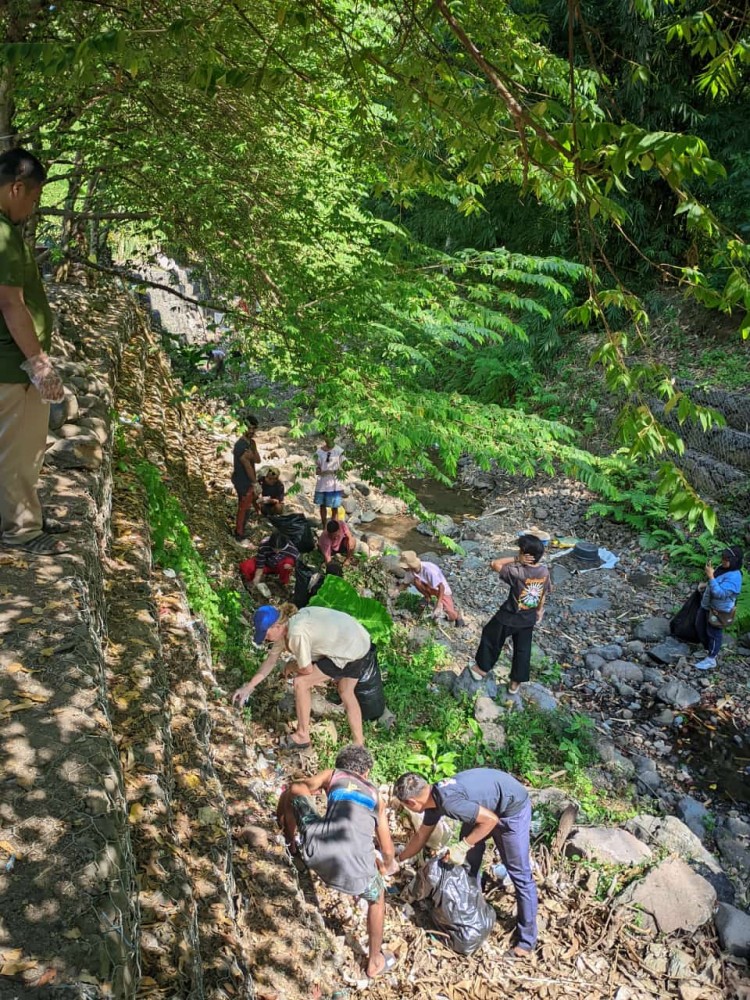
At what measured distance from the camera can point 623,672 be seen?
8000 mm

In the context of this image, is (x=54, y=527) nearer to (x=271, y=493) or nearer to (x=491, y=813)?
(x=491, y=813)

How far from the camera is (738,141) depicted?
45.0ft

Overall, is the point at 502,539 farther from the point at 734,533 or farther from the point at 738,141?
the point at 738,141

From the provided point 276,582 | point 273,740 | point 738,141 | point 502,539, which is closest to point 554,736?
point 273,740

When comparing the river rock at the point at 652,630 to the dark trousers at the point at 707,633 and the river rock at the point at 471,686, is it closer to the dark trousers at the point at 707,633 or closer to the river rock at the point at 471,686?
the dark trousers at the point at 707,633

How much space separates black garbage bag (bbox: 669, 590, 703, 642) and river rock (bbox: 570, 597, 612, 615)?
3.89 ft

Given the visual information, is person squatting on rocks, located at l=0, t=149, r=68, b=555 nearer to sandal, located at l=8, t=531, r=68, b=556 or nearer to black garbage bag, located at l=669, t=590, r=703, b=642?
sandal, located at l=8, t=531, r=68, b=556

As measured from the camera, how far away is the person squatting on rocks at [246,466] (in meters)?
8.13

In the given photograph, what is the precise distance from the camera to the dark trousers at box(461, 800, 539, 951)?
426 centimetres

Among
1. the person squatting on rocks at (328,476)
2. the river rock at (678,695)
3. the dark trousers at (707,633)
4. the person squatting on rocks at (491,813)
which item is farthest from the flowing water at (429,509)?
the person squatting on rocks at (491,813)

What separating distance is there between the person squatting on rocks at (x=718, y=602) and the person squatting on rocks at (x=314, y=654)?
15.2ft

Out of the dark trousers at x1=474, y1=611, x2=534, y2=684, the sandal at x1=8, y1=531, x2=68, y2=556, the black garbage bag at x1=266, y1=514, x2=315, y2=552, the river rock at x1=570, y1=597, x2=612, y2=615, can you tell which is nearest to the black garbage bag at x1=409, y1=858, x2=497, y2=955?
the dark trousers at x1=474, y1=611, x2=534, y2=684

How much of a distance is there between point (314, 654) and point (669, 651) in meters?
5.40

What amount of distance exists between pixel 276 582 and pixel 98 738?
5288 millimetres
